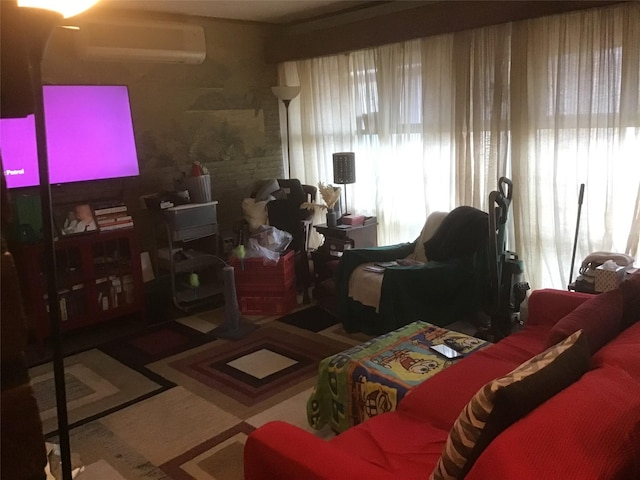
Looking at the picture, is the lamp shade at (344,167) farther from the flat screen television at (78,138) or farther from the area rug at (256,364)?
the flat screen television at (78,138)

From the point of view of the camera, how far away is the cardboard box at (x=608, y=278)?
3.11 m

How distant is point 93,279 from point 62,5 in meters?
3.70

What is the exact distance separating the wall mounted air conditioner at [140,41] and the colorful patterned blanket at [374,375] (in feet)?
10.2

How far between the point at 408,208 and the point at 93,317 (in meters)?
2.70

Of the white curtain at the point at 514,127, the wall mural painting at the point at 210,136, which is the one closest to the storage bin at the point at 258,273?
the white curtain at the point at 514,127

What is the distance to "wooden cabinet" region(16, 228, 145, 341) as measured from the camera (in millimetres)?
4004

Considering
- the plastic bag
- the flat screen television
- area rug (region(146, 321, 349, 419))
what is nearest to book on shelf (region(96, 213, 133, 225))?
the flat screen television

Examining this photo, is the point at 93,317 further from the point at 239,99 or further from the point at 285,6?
→ the point at 285,6

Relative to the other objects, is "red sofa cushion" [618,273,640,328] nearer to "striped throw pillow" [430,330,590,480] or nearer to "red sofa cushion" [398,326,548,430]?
"red sofa cushion" [398,326,548,430]

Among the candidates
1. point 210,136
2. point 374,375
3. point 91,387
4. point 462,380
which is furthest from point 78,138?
point 462,380

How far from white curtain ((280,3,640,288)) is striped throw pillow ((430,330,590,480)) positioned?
244 cm

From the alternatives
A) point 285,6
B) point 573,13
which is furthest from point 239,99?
point 573,13

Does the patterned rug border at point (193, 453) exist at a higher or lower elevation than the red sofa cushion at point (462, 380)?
lower

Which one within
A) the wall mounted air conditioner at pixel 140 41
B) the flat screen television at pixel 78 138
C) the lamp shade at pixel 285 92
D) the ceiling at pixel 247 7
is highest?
the ceiling at pixel 247 7
